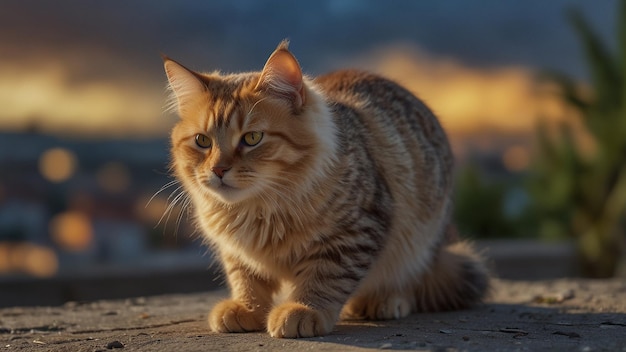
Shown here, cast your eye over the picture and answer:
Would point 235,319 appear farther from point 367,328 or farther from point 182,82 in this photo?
A: point 182,82

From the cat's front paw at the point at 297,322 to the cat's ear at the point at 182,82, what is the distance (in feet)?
3.32

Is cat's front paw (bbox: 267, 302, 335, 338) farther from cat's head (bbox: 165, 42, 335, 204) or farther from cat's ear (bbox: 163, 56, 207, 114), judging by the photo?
cat's ear (bbox: 163, 56, 207, 114)

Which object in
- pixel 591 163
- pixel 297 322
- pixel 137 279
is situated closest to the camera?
pixel 297 322

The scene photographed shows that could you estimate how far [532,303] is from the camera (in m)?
4.33

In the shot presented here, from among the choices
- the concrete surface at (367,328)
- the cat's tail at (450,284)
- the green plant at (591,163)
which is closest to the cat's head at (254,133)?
the concrete surface at (367,328)

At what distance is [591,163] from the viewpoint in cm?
1056

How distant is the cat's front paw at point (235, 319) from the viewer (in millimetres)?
3203

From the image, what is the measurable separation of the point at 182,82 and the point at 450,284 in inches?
68.7

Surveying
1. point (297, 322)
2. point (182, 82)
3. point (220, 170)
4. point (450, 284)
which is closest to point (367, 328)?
point (297, 322)

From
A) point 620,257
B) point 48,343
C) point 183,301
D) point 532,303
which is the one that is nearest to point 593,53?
point 620,257

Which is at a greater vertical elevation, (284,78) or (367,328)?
(284,78)

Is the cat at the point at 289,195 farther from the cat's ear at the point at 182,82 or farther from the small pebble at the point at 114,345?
the small pebble at the point at 114,345

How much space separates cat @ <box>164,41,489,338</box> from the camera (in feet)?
9.98

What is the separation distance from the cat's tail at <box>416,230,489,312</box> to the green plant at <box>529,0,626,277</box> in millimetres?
6339
